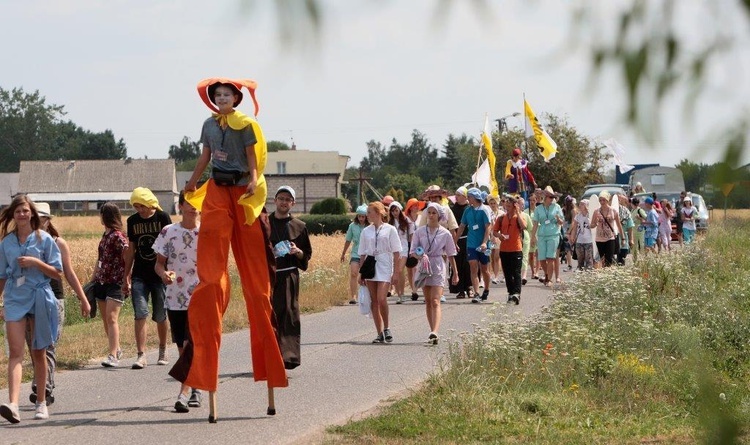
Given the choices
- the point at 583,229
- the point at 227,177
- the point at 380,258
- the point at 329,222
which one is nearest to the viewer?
the point at 227,177

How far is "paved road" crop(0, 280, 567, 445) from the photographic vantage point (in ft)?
30.7

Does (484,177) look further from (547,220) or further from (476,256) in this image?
(476,256)

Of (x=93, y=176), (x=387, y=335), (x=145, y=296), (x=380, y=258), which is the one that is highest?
(x=93, y=176)

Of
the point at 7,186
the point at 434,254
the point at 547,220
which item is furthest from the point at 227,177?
the point at 7,186

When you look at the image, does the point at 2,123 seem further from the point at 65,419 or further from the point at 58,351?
the point at 58,351

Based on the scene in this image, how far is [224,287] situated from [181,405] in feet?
3.88

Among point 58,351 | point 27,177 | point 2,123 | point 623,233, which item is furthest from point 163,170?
point 2,123

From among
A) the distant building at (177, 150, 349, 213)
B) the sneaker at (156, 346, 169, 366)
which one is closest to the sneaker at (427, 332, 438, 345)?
the sneaker at (156, 346, 169, 366)

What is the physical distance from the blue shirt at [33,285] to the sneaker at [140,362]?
126 inches

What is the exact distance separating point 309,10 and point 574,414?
7.63 metres

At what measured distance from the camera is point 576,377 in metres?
10.9

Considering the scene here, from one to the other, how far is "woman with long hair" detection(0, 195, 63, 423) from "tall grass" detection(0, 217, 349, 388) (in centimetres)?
232

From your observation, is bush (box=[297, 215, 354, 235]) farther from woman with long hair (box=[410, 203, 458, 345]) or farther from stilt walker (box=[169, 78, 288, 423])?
stilt walker (box=[169, 78, 288, 423])

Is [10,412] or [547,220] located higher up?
[547,220]
